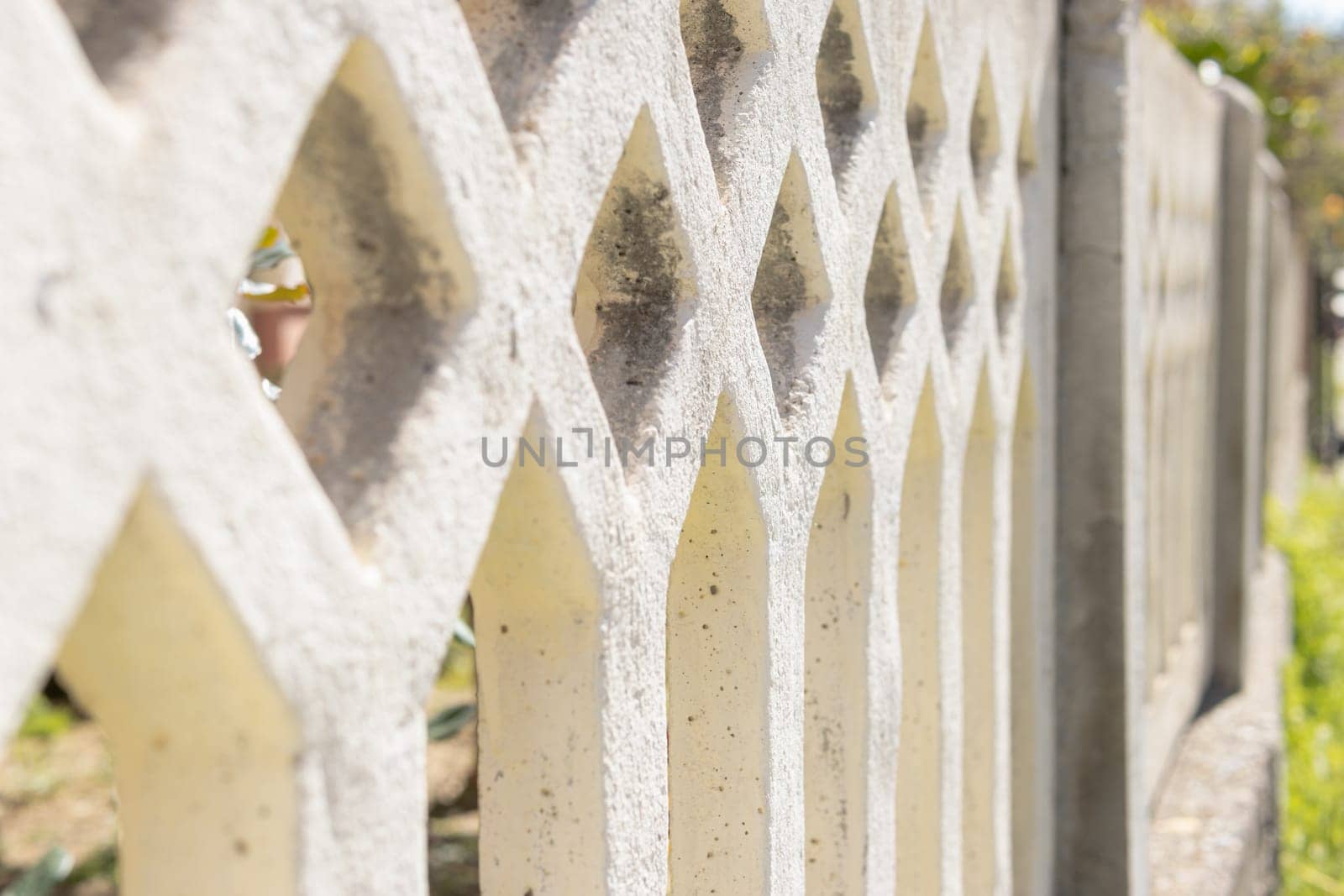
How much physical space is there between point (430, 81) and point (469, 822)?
4.31 meters

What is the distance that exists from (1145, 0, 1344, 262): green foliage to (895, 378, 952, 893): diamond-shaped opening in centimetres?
784

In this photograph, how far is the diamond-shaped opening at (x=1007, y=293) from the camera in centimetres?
195

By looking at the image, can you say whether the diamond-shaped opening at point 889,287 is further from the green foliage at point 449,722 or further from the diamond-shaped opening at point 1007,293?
Result: the green foliage at point 449,722

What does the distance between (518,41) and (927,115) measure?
88 cm

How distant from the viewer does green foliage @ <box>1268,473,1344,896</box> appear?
13.2 feet

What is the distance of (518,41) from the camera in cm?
83

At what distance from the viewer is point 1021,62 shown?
1.99m

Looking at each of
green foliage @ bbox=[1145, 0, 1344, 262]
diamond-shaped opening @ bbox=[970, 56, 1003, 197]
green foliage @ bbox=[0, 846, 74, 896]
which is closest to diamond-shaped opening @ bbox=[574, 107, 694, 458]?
green foliage @ bbox=[0, 846, 74, 896]

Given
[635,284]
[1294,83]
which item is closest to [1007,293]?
[635,284]

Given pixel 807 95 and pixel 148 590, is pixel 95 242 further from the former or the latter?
pixel 807 95

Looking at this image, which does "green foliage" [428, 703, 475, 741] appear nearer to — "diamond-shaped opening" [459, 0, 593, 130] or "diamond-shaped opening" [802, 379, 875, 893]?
"diamond-shaped opening" [802, 379, 875, 893]

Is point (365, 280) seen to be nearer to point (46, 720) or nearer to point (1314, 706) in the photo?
point (1314, 706)

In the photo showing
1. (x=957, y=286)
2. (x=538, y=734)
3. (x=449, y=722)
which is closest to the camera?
(x=538, y=734)

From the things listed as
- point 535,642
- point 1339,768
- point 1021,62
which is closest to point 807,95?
point 535,642
